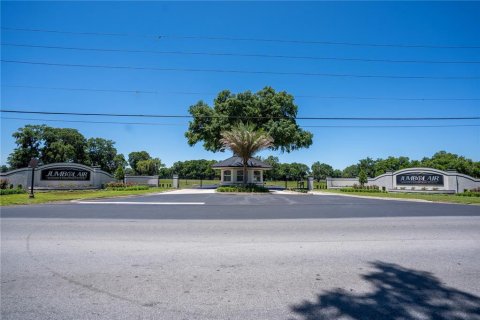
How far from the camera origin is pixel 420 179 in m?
33.9

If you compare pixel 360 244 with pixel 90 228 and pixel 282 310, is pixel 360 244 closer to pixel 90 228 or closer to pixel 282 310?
pixel 282 310

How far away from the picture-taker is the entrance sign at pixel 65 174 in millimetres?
32781

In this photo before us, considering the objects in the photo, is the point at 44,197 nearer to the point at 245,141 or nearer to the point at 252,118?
the point at 245,141

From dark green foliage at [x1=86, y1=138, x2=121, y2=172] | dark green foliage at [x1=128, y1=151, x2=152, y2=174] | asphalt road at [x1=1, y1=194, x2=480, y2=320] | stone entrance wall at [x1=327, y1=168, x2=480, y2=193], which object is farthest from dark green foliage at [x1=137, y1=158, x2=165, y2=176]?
asphalt road at [x1=1, y1=194, x2=480, y2=320]

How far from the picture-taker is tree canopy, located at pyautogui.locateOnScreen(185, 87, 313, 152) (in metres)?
37.4

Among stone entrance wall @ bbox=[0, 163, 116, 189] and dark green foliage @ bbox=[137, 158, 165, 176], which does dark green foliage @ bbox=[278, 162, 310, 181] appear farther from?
stone entrance wall @ bbox=[0, 163, 116, 189]

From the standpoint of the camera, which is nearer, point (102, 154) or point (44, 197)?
point (44, 197)

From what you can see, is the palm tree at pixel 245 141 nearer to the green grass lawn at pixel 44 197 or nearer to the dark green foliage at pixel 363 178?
the green grass lawn at pixel 44 197

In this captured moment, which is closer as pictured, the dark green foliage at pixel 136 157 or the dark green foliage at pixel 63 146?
the dark green foliage at pixel 63 146

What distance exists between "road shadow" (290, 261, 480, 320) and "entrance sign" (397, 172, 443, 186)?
35.1 m

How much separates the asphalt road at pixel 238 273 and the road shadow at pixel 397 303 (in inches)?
0.5

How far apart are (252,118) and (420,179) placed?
2237cm

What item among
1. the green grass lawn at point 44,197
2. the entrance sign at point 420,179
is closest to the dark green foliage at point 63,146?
the green grass lawn at point 44,197

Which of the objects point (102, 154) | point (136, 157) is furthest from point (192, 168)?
point (102, 154)
